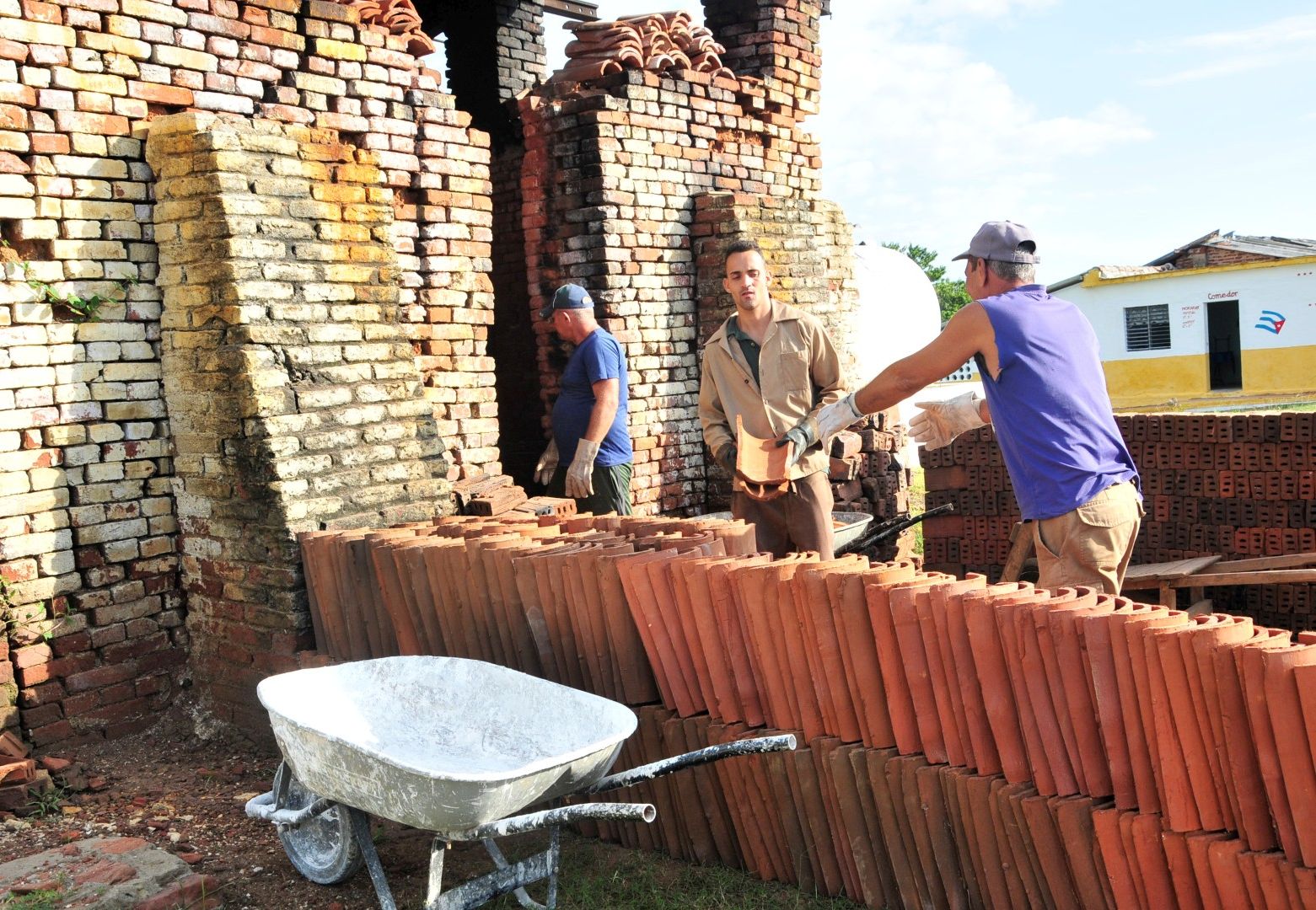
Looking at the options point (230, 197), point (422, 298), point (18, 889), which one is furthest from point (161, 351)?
point (18, 889)

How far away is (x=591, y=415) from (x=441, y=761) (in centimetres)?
286

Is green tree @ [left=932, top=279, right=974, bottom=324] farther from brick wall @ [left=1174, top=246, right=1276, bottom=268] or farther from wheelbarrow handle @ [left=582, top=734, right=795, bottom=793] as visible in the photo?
Answer: wheelbarrow handle @ [left=582, top=734, right=795, bottom=793]

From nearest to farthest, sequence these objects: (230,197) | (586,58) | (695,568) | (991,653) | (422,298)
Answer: (991,653) < (695,568) < (230,197) < (422,298) < (586,58)

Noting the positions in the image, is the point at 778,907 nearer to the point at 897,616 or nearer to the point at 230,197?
the point at 897,616

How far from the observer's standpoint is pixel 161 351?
4836 mm

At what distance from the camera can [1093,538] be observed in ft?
12.4

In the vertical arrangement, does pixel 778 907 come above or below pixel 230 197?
below

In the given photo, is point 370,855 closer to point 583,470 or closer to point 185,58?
point 583,470

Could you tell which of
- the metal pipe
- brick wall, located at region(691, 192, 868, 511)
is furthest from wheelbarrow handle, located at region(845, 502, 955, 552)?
the metal pipe

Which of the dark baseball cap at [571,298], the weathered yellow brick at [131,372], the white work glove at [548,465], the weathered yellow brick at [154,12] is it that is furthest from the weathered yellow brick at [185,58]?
the white work glove at [548,465]

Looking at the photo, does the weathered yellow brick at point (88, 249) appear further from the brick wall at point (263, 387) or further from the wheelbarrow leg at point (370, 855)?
the wheelbarrow leg at point (370, 855)

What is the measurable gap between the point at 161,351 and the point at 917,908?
3.74 meters

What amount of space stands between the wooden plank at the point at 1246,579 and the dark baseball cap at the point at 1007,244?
2.54 metres

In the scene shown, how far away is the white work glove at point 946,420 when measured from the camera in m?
4.75
